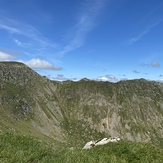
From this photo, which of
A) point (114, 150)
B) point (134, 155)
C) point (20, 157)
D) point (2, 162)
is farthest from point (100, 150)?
point (2, 162)

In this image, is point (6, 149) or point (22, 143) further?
point (22, 143)

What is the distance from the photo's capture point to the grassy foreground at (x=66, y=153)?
12305mm

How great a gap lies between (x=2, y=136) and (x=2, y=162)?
172 inches

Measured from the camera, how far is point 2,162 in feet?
36.2

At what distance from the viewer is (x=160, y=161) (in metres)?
15.8

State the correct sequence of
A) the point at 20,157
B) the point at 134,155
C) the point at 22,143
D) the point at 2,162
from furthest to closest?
the point at 134,155 < the point at 22,143 < the point at 20,157 < the point at 2,162

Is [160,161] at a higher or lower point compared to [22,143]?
lower

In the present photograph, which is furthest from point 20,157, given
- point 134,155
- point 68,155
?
point 134,155

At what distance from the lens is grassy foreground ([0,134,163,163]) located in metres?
12.3

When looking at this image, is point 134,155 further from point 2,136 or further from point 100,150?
point 2,136

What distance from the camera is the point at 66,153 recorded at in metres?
13.6

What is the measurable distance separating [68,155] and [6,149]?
139 inches

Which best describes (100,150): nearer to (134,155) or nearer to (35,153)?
(134,155)

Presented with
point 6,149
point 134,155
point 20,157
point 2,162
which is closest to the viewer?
point 2,162
